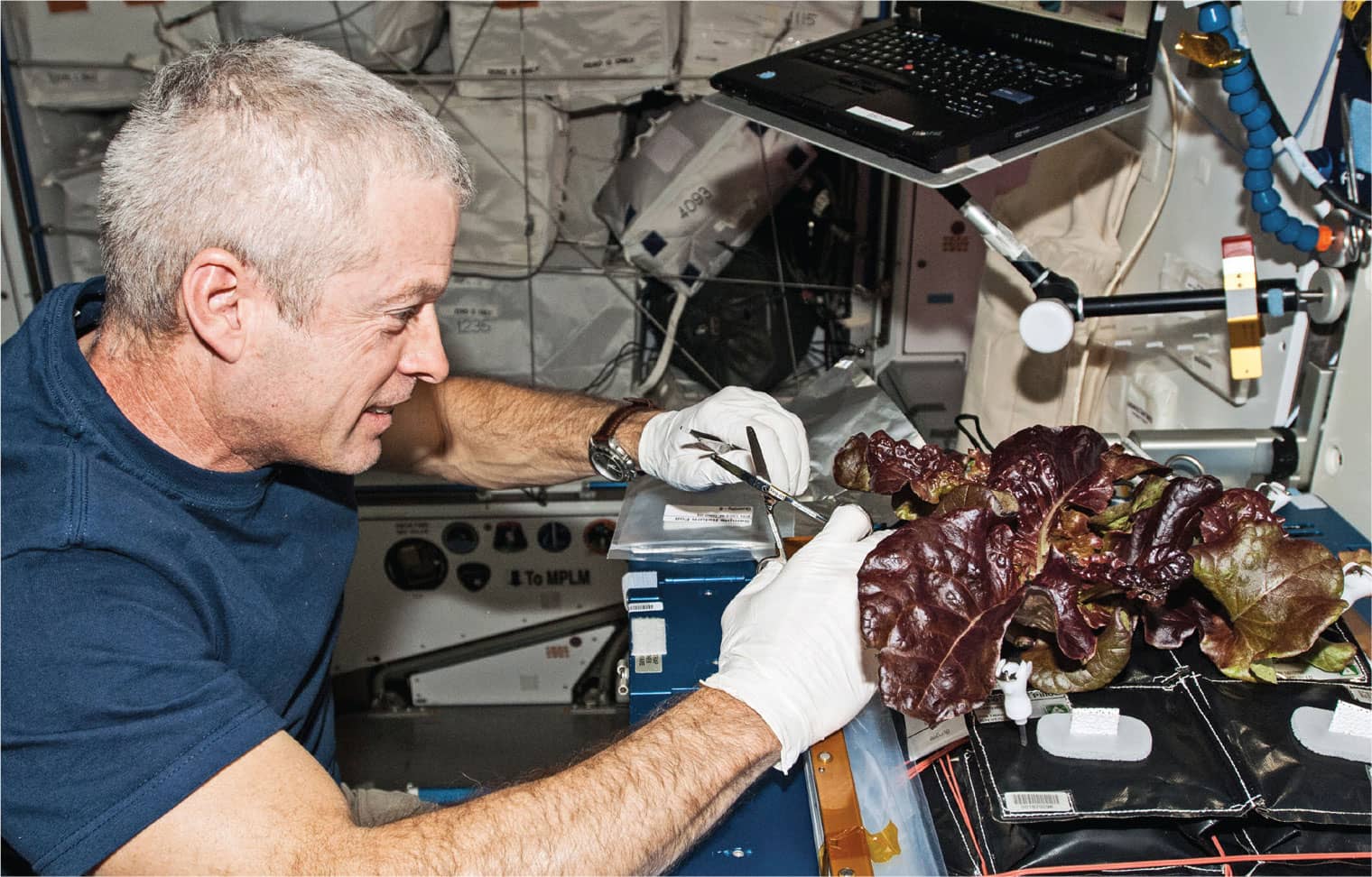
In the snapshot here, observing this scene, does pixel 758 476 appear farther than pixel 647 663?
Yes

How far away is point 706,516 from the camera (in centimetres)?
173

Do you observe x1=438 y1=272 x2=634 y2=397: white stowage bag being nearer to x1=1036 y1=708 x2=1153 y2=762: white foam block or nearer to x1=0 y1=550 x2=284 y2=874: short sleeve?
x1=0 y1=550 x2=284 y2=874: short sleeve

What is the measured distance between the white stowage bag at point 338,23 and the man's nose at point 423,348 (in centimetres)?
189

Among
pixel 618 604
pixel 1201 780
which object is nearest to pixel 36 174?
pixel 618 604

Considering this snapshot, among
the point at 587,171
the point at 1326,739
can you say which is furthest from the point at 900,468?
the point at 587,171

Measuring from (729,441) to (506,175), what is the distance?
1.75m

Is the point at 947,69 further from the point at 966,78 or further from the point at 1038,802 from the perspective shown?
the point at 1038,802

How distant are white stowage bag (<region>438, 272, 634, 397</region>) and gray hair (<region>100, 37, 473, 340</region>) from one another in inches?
79.3

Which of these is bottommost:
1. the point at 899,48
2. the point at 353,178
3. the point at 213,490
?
the point at 213,490

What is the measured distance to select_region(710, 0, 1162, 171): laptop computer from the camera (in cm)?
155

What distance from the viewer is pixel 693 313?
338cm

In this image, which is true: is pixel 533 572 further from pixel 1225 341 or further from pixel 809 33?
pixel 1225 341

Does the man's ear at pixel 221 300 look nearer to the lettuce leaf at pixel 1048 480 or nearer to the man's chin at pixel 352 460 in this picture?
the man's chin at pixel 352 460

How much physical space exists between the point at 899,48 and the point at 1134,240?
644 millimetres
